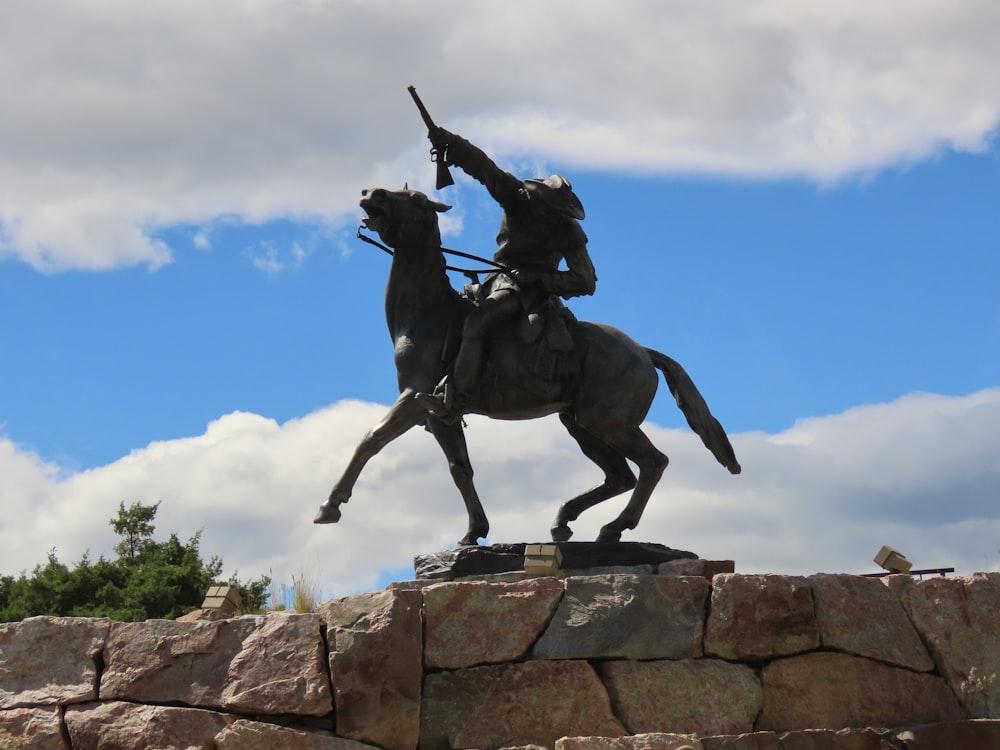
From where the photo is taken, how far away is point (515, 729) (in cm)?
1063

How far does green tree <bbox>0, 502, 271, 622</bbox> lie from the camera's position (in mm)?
21781

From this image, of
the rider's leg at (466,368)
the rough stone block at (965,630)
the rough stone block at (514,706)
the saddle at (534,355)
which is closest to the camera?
the rough stone block at (514,706)

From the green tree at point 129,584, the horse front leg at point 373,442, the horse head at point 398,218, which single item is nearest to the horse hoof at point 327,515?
the horse front leg at point 373,442

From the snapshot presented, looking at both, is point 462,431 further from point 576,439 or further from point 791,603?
point 791,603

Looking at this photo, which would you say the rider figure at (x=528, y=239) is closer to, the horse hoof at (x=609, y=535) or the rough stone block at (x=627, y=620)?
the horse hoof at (x=609, y=535)

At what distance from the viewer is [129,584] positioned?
22125 millimetres

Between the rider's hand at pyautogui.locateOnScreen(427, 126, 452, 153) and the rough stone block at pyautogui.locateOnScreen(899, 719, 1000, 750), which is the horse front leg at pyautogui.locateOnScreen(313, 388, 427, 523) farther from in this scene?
the rough stone block at pyautogui.locateOnScreen(899, 719, 1000, 750)

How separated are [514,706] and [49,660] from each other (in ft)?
10.3

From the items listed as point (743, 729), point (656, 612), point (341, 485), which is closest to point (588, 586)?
point (656, 612)

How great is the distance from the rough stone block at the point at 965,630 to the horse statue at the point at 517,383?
81.1 inches

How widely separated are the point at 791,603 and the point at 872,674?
715 millimetres

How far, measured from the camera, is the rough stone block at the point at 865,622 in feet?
36.3

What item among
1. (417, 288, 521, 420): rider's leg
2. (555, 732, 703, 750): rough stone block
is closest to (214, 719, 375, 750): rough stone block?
(555, 732, 703, 750): rough stone block

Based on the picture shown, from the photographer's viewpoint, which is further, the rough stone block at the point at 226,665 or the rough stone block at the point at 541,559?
the rough stone block at the point at 541,559
